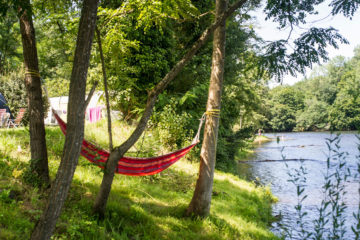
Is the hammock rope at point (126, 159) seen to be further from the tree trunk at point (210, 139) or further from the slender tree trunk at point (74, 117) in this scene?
the slender tree trunk at point (74, 117)

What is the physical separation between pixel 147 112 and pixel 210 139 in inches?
40.9

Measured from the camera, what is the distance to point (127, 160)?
9.19 feet

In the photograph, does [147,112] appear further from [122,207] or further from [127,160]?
[122,207]

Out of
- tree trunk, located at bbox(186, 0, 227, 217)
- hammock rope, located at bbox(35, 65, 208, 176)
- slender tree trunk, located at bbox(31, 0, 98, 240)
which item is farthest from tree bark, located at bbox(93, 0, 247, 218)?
slender tree trunk, located at bbox(31, 0, 98, 240)

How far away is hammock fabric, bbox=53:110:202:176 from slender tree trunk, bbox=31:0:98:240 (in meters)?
0.91

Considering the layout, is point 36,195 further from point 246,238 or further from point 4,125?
point 4,125

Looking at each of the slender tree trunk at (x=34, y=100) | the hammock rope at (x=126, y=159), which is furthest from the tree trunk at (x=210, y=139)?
the slender tree trunk at (x=34, y=100)

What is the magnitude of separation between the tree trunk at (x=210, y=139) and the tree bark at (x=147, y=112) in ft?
2.15

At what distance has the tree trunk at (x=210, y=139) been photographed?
3.15 meters

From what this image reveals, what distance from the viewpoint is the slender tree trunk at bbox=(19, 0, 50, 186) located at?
2.67 meters

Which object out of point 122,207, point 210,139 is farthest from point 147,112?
point 122,207

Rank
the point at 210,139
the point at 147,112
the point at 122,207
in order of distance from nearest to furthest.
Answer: the point at 147,112 → the point at 122,207 → the point at 210,139

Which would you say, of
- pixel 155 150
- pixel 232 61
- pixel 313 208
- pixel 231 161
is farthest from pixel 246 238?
pixel 232 61

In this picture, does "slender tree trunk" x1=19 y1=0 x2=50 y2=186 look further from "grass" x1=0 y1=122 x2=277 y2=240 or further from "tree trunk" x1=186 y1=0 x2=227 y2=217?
"tree trunk" x1=186 y1=0 x2=227 y2=217
